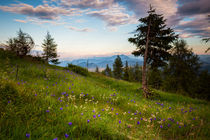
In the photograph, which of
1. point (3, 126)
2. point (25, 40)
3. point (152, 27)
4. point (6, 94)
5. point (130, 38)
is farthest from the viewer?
point (25, 40)

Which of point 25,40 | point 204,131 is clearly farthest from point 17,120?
point 25,40

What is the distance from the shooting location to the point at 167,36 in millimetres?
12180

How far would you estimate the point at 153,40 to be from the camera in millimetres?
11305

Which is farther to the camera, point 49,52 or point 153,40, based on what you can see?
point 49,52

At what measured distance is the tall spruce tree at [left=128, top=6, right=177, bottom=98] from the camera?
446 inches

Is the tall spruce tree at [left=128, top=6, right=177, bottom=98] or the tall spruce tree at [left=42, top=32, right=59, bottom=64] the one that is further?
the tall spruce tree at [left=42, top=32, right=59, bottom=64]

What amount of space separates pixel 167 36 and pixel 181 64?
1618 centimetres

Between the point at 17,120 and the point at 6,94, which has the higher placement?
the point at 6,94

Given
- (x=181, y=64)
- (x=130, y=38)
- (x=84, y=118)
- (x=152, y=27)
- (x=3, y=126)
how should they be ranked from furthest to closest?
(x=181, y=64)
(x=130, y=38)
(x=152, y=27)
(x=84, y=118)
(x=3, y=126)

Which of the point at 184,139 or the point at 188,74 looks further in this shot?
the point at 188,74

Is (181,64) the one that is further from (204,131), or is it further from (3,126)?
(3,126)

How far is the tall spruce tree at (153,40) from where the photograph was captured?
11.3 m

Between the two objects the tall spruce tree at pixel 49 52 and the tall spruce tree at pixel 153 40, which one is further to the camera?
the tall spruce tree at pixel 49 52

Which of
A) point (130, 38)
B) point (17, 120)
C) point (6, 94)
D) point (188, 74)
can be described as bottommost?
point (188, 74)
